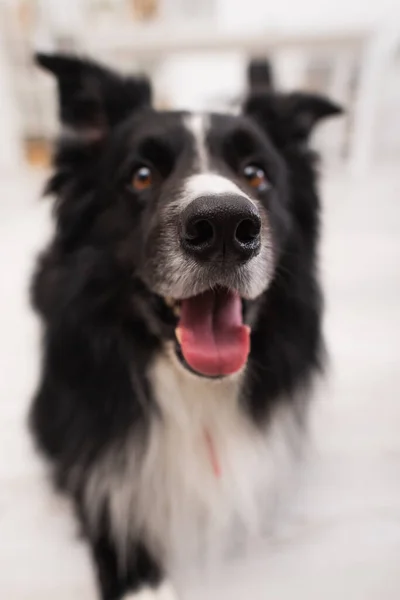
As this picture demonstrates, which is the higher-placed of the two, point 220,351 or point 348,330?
point 220,351

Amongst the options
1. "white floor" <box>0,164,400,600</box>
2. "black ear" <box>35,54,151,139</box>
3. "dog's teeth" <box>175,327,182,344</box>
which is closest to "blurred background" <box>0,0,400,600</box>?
"white floor" <box>0,164,400,600</box>

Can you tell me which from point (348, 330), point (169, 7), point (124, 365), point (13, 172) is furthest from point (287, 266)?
point (13, 172)

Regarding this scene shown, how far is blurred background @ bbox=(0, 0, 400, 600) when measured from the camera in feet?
3.55

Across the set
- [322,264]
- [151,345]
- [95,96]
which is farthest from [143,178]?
[322,264]

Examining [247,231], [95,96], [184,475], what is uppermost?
[95,96]

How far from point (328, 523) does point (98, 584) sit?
54 centimetres

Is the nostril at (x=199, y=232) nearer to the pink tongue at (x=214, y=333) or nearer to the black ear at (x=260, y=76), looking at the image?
the pink tongue at (x=214, y=333)

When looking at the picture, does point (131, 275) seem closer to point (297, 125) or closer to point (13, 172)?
point (297, 125)

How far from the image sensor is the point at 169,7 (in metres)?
4.21

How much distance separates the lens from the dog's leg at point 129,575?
99 cm

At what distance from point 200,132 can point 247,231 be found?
15.2 inches

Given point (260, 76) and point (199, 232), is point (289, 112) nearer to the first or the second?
point (199, 232)

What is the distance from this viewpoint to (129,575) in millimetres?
1015

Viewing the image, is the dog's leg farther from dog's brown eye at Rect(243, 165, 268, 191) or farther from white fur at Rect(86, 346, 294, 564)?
dog's brown eye at Rect(243, 165, 268, 191)
